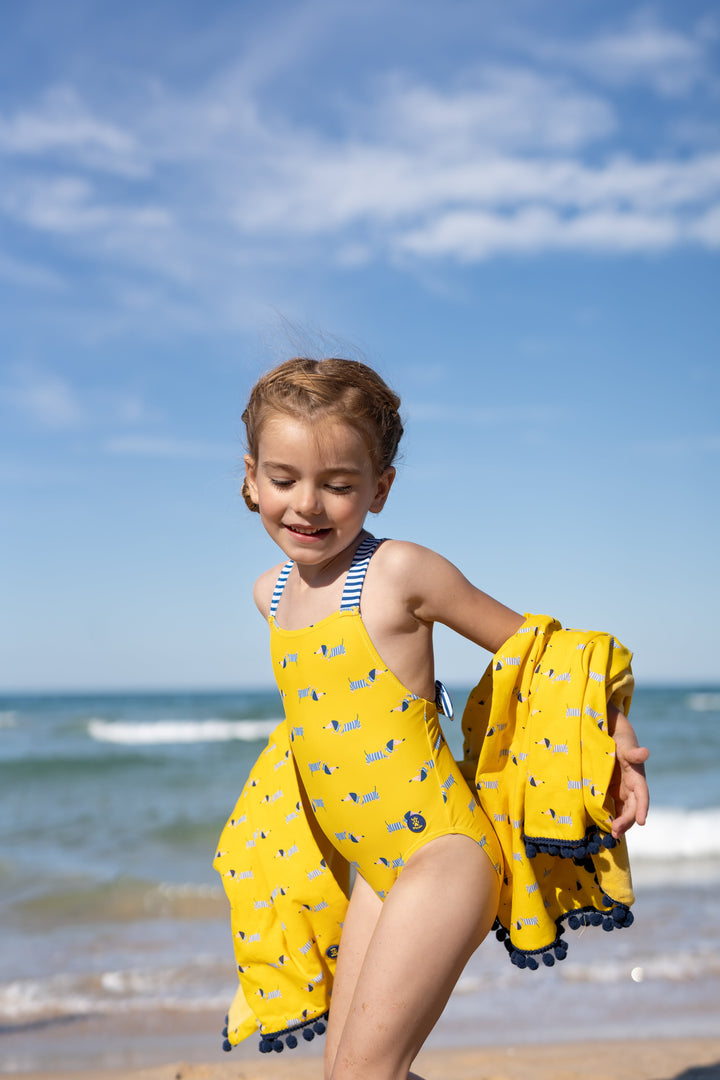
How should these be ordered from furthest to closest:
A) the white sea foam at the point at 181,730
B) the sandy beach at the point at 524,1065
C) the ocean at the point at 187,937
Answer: the white sea foam at the point at 181,730, the ocean at the point at 187,937, the sandy beach at the point at 524,1065

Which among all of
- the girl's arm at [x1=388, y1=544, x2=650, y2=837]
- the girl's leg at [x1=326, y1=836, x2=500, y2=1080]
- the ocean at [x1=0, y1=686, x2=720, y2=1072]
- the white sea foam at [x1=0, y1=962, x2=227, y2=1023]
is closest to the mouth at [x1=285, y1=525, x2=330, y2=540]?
the girl's arm at [x1=388, y1=544, x2=650, y2=837]

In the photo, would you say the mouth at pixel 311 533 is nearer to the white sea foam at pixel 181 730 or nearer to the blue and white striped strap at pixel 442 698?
the blue and white striped strap at pixel 442 698

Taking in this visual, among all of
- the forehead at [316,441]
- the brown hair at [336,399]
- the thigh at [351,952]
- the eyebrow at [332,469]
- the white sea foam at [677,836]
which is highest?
the brown hair at [336,399]

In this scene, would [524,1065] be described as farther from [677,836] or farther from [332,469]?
[677,836]

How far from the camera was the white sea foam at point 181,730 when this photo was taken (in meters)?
23.1

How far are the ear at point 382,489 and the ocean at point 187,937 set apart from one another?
271 cm

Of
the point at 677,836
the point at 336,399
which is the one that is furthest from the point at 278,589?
the point at 677,836

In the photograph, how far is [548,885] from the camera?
8.08 feet

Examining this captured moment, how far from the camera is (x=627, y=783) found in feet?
7.39

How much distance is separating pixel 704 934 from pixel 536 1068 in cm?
222

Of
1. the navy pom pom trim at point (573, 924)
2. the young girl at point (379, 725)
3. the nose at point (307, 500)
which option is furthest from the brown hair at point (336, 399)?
the navy pom pom trim at point (573, 924)

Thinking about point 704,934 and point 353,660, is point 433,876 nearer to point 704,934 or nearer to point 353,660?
point 353,660

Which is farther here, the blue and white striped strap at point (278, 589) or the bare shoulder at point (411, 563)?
the blue and white striped strap at point (278, 589)

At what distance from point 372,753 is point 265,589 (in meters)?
0.66
